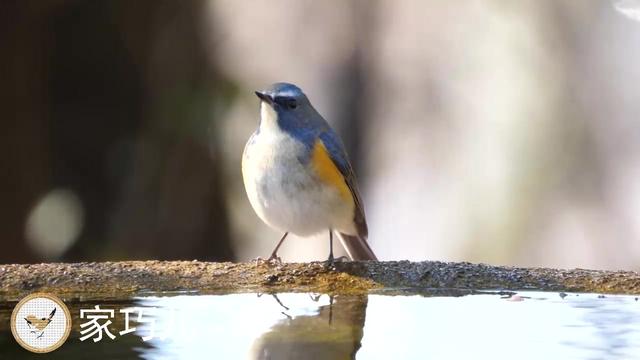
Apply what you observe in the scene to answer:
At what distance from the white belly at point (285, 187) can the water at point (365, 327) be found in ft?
1.80

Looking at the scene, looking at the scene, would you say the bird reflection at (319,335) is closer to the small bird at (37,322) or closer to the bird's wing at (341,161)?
the small bird at (37,322)

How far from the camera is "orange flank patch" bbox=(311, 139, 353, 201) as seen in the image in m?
4.03

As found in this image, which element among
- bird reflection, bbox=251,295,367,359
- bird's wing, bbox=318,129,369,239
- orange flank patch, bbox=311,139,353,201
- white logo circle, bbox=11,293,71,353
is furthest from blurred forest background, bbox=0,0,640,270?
white logo circle, bbox=11,293,71,353

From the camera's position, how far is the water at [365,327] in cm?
280

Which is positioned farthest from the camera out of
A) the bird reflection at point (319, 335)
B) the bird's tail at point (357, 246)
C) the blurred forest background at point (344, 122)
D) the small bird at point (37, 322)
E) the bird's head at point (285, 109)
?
the blurred forest background at point (344, 122)

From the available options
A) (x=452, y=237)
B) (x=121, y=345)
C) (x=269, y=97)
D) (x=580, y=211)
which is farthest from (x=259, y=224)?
(x=121, y=345)

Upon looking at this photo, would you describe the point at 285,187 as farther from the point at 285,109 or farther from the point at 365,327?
the point at 365,327

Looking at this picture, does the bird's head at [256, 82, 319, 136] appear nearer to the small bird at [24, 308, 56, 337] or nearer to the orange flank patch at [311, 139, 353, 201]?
the orange flank patch at [311, 139, 353, 201]

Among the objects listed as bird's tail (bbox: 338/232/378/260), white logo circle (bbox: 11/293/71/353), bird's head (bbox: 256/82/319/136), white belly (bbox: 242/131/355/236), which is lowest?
white logo circle (bbox: 11/293/71/353)

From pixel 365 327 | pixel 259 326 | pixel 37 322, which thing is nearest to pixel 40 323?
pixel 37 322

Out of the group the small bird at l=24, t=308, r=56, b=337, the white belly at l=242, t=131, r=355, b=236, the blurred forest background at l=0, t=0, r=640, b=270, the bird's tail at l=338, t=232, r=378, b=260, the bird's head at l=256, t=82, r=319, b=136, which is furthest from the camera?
the blurred forest background at l=0, t=0, r=640, b=270

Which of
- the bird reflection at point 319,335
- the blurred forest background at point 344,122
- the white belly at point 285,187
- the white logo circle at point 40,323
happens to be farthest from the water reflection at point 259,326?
the blurred forest background at point 344,122

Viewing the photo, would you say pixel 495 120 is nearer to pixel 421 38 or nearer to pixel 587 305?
pixel 421 38

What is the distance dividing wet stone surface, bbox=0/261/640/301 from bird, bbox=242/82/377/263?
0.31 metres
